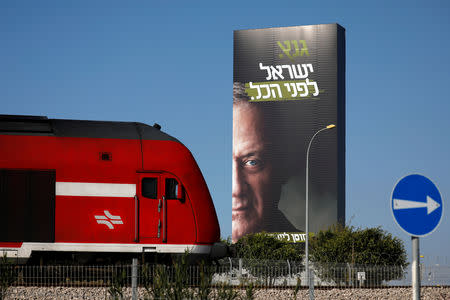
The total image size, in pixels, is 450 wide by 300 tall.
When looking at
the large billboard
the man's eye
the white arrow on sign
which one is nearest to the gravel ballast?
the white arrow on sign

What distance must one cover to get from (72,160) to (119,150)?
4.31 feet

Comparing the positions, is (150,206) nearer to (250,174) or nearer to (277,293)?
(277,293)

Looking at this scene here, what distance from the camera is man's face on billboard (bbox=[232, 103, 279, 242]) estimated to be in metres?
98.9

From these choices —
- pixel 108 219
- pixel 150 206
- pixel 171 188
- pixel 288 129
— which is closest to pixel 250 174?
pixel 288 129

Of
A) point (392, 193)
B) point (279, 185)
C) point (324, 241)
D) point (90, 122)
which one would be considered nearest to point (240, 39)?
point (279, 185)

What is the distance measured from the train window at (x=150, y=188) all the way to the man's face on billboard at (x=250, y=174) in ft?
262

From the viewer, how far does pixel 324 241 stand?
142 ft

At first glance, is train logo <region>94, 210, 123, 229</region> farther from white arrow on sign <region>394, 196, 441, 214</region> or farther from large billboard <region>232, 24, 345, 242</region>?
large billboard <region>232, 24, 345, 242</region>

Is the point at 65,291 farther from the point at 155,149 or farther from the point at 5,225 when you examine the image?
the point at 155,149

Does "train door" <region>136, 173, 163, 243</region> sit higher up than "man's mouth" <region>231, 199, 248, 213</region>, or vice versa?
"man's mouth" <region>231, 199, 248, 213</region>

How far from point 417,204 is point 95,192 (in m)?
11.0

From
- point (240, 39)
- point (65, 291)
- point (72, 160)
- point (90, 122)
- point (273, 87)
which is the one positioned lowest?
point (65, 291)

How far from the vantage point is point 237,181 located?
99.9 m

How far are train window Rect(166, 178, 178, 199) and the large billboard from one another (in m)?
77.4
